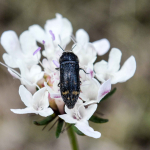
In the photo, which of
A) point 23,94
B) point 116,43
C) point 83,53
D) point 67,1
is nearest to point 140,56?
point 116,43

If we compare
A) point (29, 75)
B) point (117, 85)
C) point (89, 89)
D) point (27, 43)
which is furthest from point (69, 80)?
point (117, 85)

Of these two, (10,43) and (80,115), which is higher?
(10,43)

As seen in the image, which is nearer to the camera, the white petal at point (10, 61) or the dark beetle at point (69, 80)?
the dark beetle at point (69, 80)

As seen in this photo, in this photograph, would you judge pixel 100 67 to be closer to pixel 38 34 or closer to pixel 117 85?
pixel 38 34

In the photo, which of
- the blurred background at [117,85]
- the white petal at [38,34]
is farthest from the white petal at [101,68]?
the blurred background at [117,85]

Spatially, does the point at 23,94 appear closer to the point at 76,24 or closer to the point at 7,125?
the point at 7,125

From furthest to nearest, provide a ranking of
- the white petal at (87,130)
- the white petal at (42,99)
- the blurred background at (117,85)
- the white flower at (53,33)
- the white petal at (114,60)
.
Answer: the blurred background at (117,85) → the white flower at (53,33) → the white petal at (114,60) → the white petal at (42,99) → the white petal at (87,130)

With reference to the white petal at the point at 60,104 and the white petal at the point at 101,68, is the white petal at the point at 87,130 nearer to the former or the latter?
the white petal at the point at 60,104

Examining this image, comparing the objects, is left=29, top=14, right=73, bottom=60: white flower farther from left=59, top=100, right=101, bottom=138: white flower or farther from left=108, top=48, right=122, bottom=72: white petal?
left=59, top=100, right=101, bottom=138: white flower
